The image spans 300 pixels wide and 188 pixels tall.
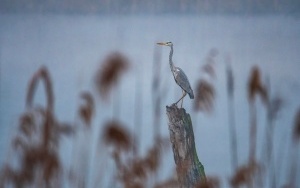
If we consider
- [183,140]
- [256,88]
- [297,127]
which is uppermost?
[256,88]

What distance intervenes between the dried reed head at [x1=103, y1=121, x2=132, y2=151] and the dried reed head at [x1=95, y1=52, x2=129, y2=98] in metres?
0.11

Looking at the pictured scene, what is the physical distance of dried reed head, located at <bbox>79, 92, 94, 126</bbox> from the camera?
6.10ft

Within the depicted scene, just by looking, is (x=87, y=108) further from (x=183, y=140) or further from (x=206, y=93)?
(x=183, y=140)

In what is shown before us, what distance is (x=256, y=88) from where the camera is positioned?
215 cm

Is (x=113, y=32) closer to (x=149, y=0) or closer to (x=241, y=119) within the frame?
(x=149, y=0)

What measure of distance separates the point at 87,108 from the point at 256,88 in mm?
659

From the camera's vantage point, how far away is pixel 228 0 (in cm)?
466

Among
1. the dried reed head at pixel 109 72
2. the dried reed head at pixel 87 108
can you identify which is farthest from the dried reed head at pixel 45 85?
the dried reed head at pixel 87 108

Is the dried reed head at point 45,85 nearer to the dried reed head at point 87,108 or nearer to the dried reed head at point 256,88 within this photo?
the dried reed head at point 87,108

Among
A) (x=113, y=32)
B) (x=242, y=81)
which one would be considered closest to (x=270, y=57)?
(x=242, y=81)

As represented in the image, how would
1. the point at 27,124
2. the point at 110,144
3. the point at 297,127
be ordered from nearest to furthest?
1. the point at 110,144
2. the point at 27,124
3. the point at 297,127

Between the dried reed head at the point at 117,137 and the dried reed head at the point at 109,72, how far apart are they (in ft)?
0.35

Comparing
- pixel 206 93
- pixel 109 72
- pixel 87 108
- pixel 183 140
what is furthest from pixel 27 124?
pixel 183 140

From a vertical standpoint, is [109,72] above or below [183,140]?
above
